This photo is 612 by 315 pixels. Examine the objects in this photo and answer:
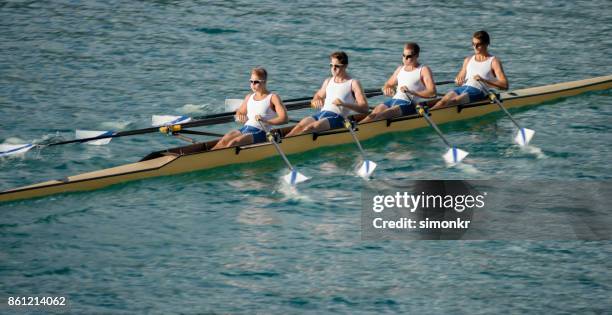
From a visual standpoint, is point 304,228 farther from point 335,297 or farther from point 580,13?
point 580,13

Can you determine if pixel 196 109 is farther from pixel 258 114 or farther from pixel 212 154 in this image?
pixel 212 154

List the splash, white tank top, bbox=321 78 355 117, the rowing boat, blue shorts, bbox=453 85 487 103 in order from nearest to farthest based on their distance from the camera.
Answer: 1. the rowing boat
2. white tank top, bbox=321 78 355 117
3. blue shorts, bbox=453 85 487 103
4. the splash

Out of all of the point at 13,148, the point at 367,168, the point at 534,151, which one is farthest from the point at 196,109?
the point at 534,151

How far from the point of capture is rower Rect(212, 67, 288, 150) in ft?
53.6

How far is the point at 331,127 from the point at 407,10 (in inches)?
413

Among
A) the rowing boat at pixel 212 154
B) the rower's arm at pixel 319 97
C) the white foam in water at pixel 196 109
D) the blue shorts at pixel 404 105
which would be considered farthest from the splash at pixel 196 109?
the blue shorts at pixel 404 105

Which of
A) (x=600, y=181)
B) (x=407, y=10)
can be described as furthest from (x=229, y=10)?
(x=600, y=181)

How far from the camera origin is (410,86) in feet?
59.1

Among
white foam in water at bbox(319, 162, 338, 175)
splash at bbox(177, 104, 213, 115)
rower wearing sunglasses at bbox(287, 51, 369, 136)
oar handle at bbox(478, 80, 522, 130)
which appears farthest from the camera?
splash at bbox(177, 104, 213, 115)

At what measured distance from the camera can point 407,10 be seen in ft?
88.8

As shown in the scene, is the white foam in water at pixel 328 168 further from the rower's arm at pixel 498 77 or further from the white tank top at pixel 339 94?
the rower's arm at pixel 498 77

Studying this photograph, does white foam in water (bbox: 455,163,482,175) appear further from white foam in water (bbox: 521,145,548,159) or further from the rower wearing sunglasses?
the rower wearing sunglasses
